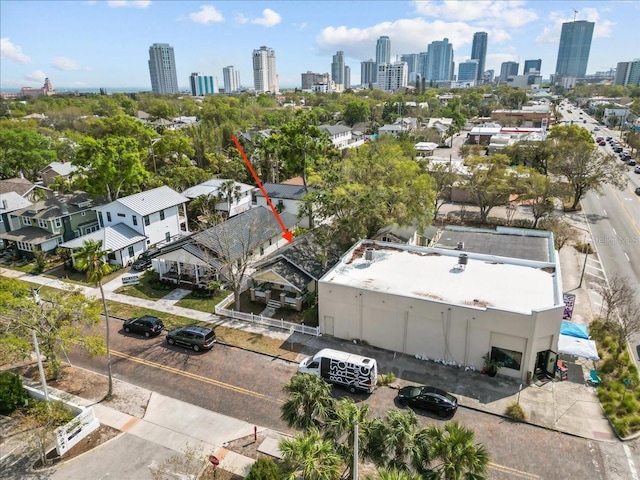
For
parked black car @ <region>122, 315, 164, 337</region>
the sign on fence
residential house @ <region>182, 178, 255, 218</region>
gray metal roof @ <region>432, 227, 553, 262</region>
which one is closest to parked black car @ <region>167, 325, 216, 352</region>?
parked black car @ <region>122, 315, 164, 337</region>

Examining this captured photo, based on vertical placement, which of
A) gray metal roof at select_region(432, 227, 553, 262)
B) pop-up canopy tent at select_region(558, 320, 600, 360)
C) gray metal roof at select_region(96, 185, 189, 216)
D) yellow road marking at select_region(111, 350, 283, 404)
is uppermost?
gray metal roof at select_region(96, 185, 189, 216)

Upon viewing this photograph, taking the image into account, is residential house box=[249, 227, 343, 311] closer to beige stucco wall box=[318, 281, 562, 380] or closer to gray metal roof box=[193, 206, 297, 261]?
gray metal roof box=[193, 206, 297, 261]

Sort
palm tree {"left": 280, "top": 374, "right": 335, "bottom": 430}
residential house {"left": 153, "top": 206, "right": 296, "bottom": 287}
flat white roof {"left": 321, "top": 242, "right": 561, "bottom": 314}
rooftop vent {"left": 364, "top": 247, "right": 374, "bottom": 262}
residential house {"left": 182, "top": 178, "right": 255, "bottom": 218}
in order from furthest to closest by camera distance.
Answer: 1. residential house {"left": 182, "top": 178, "right": 255, "bottom": 218}
2. residential house {"left": 153, "top": 206, "right": 296, "bottom": 287}
3. rooftop vent {"left": 364, "top": 247, "right": 374, "bottom": 262}
4. flat white roof {"left": 321, "top": 242, "right": 561, "bottom": 314}
5. palm tree {"left": 280, "top": 374, "right": 335, "bottom": 430}

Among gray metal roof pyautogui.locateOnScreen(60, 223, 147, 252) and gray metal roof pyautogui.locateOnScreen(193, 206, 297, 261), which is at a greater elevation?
gray metal roof pyautogui.locateOnScreen(193, 206, 297, 261)

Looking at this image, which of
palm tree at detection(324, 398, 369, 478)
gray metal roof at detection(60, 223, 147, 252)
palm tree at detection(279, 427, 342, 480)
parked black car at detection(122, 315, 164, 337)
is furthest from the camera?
gray metal roof at detection(60, 223, 147, 252)

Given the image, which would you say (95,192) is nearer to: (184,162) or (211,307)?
(184,162)

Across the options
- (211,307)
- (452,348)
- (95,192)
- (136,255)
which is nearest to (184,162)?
(95,192)

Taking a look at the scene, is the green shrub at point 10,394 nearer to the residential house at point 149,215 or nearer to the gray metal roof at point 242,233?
the gray metal roof at point 242,233

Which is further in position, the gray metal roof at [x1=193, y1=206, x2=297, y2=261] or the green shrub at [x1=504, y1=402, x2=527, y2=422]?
the gray metal roof at [x1=193, y1=206, x2=297, y2=261]
